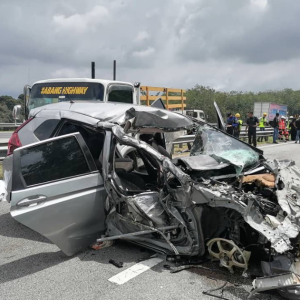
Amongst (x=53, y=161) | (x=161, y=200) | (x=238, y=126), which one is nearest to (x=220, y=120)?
(x=161, y=200)

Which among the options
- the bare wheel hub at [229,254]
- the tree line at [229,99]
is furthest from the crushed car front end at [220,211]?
the tree line at [229,99]

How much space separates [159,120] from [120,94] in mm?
3901

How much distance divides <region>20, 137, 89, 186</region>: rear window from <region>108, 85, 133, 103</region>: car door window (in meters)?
4.05

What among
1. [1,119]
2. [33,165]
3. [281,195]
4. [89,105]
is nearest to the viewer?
[281,195]

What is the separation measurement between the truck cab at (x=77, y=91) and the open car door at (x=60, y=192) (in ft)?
12.3

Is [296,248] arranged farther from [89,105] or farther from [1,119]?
[1,119]

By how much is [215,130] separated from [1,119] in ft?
125

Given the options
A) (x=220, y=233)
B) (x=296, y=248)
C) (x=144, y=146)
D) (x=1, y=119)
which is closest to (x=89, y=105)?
(x=144, y=146)

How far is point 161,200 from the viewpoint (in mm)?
3545

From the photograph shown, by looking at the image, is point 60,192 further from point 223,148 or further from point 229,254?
point 223,148

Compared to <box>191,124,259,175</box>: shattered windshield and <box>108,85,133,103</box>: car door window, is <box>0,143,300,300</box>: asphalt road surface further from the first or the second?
<box>108,85,133,103</box>: car door window

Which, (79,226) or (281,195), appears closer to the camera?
(281,195)

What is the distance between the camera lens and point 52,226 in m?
3.39

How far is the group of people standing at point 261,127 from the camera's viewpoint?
1472cm
